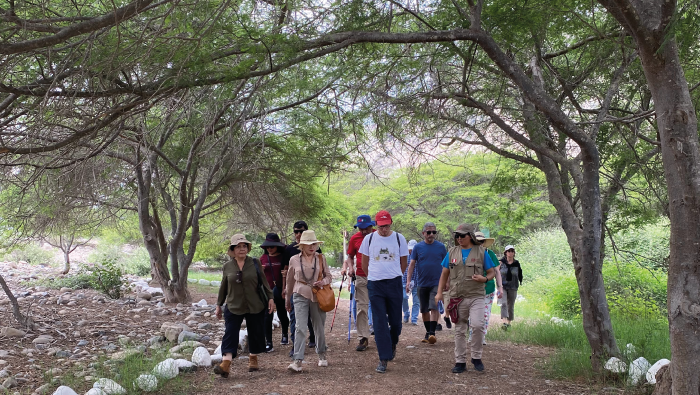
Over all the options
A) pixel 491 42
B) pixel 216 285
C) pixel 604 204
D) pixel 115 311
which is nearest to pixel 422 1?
pixel 491 42

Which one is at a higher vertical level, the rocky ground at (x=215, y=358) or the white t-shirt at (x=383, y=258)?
the white t-shirt at (x=383, y=258)

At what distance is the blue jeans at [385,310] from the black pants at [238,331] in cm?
143

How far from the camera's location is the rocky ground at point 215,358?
6.16 meters

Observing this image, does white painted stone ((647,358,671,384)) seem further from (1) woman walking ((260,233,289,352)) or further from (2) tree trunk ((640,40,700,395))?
(1) woman walking ((260,233,289,352))

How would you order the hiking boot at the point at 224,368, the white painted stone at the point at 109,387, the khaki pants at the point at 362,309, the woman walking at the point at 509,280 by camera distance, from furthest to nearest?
the woman walking at the point at 509,280 < the khaki pants at the point at 362,309 < the hiking boot at the point at 224,368 < the white painted stone at the point at 109,387

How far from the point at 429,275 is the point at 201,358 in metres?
3.68

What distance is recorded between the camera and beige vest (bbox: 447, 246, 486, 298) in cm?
685

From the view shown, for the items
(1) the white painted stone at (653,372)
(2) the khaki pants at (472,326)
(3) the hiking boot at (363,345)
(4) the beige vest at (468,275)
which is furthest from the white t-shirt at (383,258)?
(1) the white painted stone at (653,372)

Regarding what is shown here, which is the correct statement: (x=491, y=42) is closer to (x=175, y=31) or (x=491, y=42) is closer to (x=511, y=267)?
(x=175, y=31)

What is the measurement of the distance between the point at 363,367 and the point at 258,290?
1681 millimetres

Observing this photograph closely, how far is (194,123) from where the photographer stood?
34.9 feet

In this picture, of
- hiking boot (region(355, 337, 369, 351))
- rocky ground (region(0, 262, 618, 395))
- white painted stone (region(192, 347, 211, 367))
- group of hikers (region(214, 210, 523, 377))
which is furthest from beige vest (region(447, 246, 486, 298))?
white painted stone (region(192, 347, 211, 367))

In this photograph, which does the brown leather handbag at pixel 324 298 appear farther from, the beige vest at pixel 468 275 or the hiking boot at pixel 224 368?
the beige vest at pixel 468 275

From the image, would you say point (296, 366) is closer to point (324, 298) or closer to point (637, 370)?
point (324, 298)
